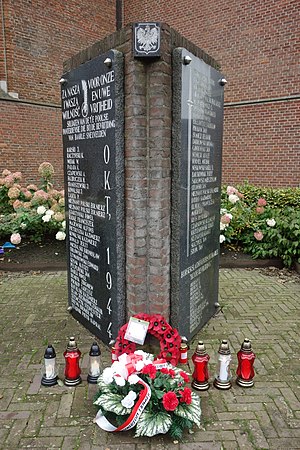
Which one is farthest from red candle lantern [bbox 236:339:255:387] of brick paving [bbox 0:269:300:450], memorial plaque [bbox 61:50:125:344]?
memorial plaque [bbox 61:50:125:344]

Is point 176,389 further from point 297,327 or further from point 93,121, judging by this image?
point 93,121

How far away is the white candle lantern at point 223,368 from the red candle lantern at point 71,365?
1.07 meters

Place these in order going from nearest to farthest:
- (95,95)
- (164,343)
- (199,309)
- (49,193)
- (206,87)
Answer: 1. (164,343)
2. (95,95)
3. (206,87)
4. (199,309)
5. (49,193)

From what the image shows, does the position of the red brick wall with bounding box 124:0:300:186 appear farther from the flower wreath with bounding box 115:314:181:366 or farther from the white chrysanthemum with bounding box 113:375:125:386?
the white chrysanthemum with bounding box 113:375:125:386

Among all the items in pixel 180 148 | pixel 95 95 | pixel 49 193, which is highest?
pixel 95 95

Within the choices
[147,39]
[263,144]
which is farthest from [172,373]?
[263,144]

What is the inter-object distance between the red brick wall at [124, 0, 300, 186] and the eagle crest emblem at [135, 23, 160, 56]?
8664mm

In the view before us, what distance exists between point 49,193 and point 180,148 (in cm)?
432

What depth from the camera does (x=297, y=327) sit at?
378 centimetres

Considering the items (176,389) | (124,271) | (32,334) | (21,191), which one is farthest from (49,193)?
(176,389)

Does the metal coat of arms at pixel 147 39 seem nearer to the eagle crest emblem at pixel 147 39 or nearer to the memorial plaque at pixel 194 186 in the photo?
the eagle crest emblem at pixel 147 39

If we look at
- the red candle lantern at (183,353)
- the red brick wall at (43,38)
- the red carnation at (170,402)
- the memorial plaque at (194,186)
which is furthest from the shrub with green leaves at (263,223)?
the red brick wall at (43,38)

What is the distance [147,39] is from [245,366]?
255cm

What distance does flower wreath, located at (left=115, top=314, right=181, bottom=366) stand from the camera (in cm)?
288
